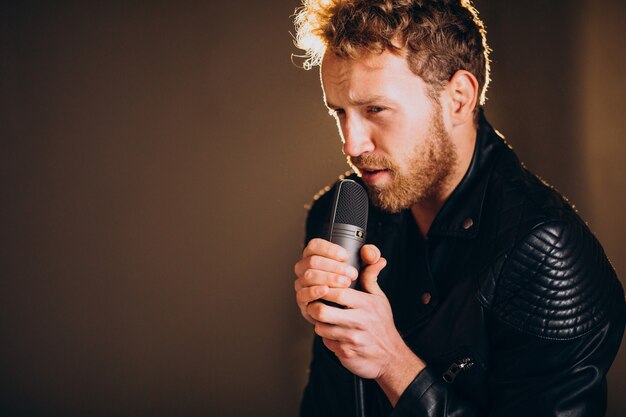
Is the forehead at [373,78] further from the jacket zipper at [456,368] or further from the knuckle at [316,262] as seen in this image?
the jacket zipper at [456,368]

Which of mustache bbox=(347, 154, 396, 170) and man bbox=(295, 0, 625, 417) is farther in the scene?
mustache bbox=(347, 154, 396, 170)

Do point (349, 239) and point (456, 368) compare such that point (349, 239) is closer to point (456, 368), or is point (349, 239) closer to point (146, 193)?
point (456, 368)

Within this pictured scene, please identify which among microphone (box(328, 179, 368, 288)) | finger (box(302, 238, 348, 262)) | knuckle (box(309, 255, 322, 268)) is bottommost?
knuckle (box(309, 255, 322, 268))

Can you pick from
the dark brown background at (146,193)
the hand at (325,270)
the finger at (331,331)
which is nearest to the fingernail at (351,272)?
the hand at (325,270)

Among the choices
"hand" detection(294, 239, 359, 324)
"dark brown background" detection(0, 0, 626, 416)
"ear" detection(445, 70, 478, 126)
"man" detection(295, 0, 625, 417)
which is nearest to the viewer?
"hand" detection(294, 239, 359, 324)

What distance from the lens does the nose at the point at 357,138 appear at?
135 centimetres

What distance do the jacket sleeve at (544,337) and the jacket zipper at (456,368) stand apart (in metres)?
0.02

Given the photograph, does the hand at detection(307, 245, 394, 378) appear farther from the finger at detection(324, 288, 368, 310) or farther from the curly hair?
the curly hair

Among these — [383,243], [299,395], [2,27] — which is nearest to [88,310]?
[299,395]

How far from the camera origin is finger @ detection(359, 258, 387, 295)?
43.1 inches

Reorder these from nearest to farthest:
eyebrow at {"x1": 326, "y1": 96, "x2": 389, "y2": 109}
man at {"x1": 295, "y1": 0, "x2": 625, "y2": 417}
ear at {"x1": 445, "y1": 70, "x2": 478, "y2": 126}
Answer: man at {"x1": 295, "y1": 0, "x2": 625, "y2": 417} → eyebrow at {"x1": 326, "y1": 96, "x2": 389, "y2": 109} → ear at {"x1": 445, "y1": 70, "x2": 478, "y2": 126}

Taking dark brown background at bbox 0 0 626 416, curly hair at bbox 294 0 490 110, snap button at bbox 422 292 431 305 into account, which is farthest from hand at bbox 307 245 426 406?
dark brown background at bbox 0 0 626 416

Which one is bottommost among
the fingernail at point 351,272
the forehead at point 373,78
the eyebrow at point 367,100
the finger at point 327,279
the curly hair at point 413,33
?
the finger at point 327,279

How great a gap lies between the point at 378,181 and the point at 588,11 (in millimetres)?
1196
